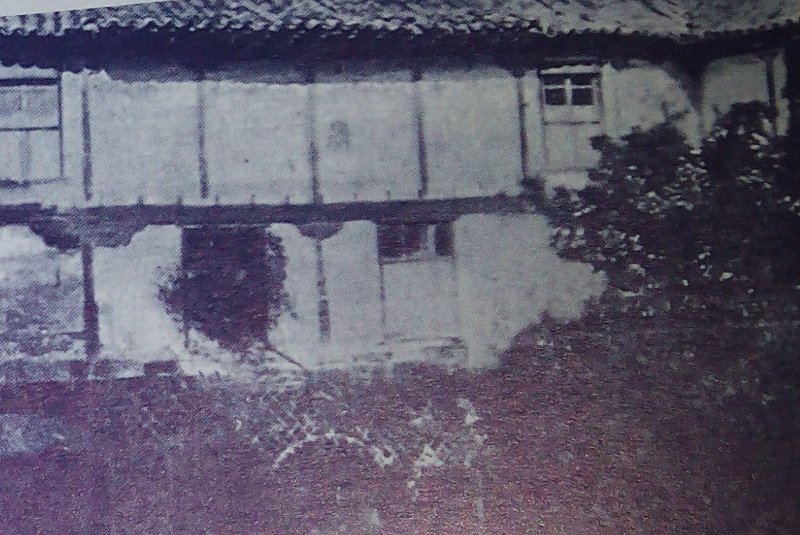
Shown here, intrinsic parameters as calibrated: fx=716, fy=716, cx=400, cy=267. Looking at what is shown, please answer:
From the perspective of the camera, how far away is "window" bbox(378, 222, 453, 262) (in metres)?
2.13

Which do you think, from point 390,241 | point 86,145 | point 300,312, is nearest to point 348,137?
point 390,241

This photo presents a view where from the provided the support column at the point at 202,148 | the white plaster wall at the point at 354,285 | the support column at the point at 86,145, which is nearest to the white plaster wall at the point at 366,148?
the white plaster wall at the point at 354,285

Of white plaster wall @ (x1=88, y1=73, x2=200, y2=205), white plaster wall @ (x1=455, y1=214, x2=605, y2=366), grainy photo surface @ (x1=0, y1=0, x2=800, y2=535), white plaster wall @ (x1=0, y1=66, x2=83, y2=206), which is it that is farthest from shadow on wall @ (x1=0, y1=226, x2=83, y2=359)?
white plaster wall @ (x1=455, y1=214, x2=605, y2=366)

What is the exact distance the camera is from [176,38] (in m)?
2.16

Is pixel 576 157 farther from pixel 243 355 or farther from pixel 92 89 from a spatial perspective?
pixel 92 89

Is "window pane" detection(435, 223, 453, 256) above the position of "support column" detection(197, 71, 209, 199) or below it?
below

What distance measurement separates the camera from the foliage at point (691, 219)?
2.12 meters

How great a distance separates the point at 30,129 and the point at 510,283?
151cm

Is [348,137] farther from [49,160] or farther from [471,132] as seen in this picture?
[49,160]

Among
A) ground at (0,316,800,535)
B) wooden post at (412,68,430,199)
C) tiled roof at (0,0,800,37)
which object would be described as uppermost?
tiled roof at (0,0,800,37)

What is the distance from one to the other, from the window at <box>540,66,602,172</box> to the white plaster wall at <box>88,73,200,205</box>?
1.06 metres

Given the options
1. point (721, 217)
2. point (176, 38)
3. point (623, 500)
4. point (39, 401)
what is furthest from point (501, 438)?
point (176, 38)

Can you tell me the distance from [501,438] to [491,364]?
0.21 meters

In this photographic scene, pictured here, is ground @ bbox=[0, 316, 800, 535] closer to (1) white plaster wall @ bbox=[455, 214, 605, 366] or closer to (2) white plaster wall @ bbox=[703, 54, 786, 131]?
(1) white plaster wall @ bbox=[455, 214, 605, 366]
